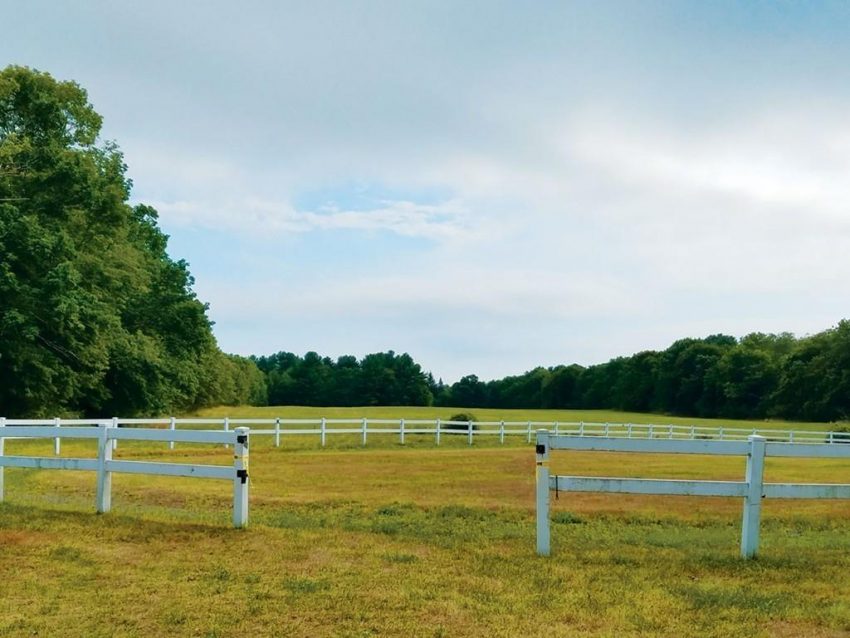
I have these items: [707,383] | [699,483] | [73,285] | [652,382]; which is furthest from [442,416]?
[652,382]

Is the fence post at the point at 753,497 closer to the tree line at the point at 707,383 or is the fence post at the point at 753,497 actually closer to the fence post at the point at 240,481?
the fence post at the point at 240,481

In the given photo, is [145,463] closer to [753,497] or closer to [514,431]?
[753,497]

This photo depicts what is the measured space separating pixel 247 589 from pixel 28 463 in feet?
20.6

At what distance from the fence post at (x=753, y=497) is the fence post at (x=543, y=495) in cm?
190

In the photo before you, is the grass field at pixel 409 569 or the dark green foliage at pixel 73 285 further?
the dark green foliage at pixel 73 285

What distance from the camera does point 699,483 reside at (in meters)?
7.73

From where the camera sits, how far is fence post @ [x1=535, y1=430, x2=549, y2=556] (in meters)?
7.65

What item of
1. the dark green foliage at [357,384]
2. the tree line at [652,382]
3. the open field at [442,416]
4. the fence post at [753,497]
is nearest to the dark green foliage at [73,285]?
the open field at [442,416]

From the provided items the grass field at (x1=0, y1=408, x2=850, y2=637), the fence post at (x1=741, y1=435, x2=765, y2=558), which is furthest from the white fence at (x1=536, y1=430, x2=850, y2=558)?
the grass field at (x1=0, y1=408, x2=850, y2=637)

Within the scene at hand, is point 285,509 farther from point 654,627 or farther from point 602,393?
point 602,393

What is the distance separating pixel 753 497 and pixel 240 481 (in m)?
5.46

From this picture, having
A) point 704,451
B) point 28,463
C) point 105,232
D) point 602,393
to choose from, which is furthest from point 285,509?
point 602,393

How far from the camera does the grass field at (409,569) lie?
5.43 m

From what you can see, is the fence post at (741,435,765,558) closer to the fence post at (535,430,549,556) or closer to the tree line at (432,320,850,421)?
the fence post at (535,430,549,556)
